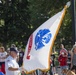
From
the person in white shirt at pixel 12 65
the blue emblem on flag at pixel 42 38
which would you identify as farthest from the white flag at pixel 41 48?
the person in white shirt at pixel 12 65

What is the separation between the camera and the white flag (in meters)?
6.39

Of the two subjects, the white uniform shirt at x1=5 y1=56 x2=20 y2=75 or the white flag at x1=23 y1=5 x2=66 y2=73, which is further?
the white uniform shirt at x1=5 y1=56 x2=20 y2=75

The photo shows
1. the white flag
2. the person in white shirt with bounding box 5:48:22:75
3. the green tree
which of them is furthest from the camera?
the green tree

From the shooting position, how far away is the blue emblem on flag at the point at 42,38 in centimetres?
646

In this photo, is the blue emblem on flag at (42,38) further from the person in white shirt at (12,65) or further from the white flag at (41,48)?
the person in white shirt at (12,65)

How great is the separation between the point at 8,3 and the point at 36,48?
30.9 m

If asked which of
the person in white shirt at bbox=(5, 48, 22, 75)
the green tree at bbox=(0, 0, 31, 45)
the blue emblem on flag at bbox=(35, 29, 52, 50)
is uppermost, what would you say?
the green tree at bbox=(0, 0, 31, 45)

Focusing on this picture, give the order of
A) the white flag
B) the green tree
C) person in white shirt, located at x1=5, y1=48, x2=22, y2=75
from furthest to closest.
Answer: the green tree
person in white shirt, located at x1=5, y1=48, x2=22, y2=75
the white flag

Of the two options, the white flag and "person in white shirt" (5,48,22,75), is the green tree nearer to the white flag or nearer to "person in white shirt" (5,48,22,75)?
"person in white shirt" (5,48,22,75)

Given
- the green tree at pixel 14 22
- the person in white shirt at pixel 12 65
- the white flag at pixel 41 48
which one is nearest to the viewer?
the white flag at pixel 41 48

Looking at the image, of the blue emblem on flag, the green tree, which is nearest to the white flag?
the blue emblem on flag

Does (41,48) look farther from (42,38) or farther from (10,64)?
(10,64)

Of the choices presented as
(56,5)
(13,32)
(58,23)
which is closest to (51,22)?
(58,23)

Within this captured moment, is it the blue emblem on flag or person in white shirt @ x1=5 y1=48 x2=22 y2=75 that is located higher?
the blue emblem on flag
